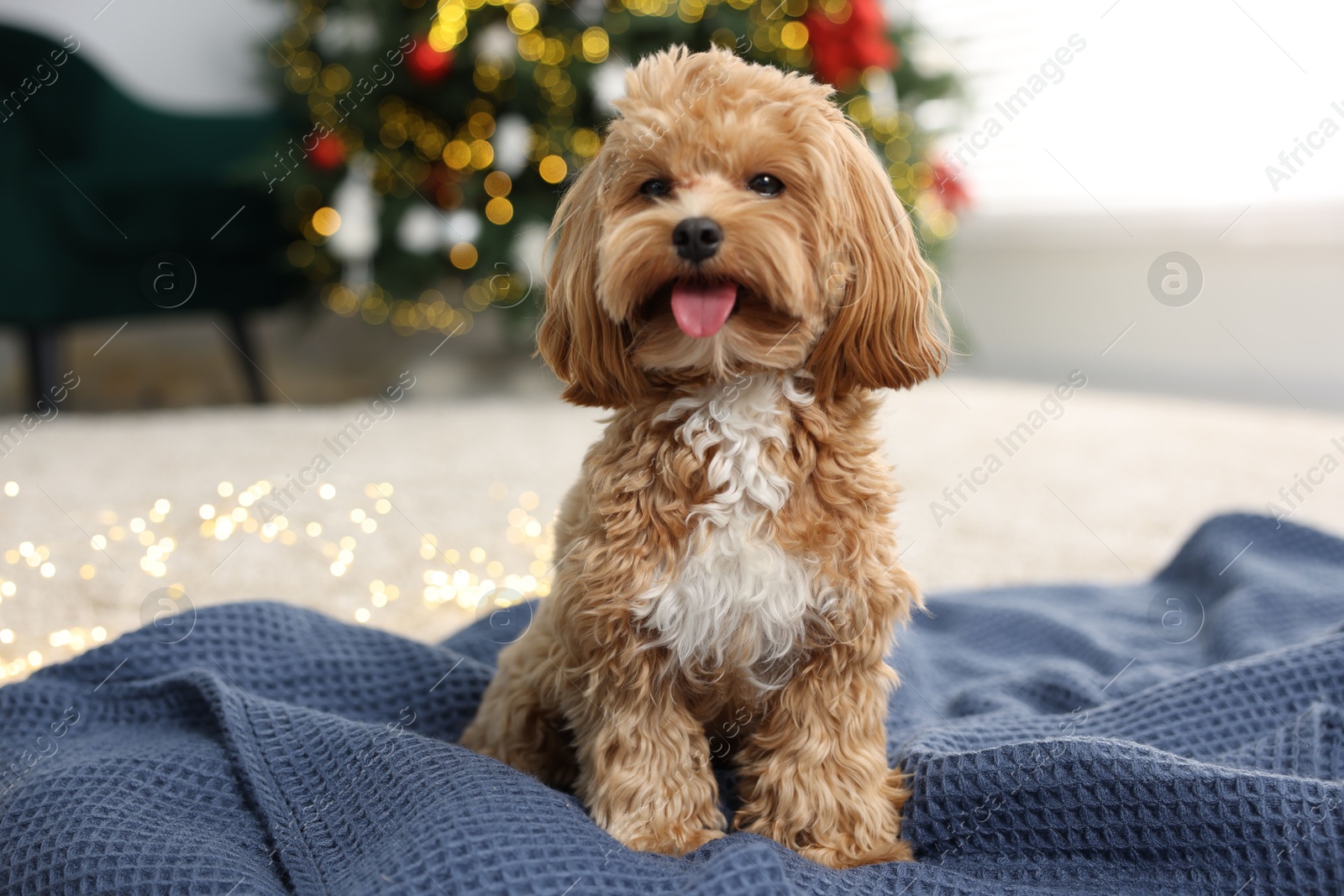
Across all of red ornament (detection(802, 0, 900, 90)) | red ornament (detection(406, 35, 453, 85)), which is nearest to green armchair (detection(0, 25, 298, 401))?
red ornament (detection(406, 35, 453, 85))

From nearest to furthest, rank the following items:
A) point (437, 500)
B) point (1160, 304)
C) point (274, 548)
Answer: point (274, 548) → point (437, 500) → point (1160, 304)

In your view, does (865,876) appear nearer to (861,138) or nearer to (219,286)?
(861,138)

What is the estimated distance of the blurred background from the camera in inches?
100

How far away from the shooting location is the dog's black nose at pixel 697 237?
3.29 feet

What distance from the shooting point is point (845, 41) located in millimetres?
3586

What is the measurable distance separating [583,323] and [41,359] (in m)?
3.29

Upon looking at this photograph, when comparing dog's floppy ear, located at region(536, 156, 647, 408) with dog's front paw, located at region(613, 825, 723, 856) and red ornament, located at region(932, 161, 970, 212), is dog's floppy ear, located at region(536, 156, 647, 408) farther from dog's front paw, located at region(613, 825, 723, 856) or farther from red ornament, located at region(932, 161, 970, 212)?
red ornament, located at region(932, 161, 970, 212)

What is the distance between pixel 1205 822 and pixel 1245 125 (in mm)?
3826

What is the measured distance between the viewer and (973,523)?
8.60 ft

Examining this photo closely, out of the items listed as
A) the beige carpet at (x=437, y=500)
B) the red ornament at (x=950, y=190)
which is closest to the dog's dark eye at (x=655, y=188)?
the beige carpet at (x=437, y=500)

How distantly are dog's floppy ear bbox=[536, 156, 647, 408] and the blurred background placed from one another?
1029 millimetres

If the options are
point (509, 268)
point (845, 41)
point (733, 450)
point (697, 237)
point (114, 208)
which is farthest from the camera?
point (509, 268)

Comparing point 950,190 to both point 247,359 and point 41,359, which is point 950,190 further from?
point 41,359

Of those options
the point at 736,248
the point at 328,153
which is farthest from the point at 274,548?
the point at 328,153
